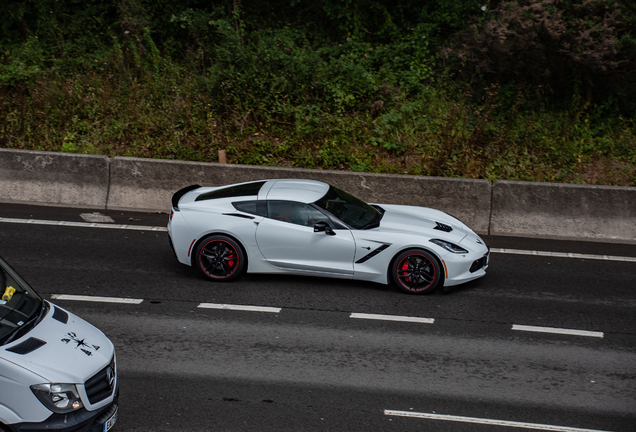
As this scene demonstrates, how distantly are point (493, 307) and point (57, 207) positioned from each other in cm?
820

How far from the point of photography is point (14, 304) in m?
4.75

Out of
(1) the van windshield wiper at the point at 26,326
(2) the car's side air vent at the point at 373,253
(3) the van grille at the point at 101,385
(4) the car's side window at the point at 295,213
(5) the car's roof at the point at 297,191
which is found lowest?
(3) the van grille at the point at 101,385

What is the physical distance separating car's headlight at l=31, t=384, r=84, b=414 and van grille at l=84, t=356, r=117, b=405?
114 millimetres

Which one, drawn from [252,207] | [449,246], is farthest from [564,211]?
[252,207]

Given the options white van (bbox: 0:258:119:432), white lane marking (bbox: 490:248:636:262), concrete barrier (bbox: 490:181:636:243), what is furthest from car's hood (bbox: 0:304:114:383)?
concrete barrier (bbox: 490:181:636:243)

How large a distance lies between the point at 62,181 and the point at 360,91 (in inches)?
271

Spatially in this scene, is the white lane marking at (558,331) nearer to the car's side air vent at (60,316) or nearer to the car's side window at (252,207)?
the car's side window at (252,207)

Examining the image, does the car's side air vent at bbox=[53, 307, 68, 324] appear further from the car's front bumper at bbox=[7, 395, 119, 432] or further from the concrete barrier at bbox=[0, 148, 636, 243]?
the concrete barrier at bbox=[0, 148, 636, 243]

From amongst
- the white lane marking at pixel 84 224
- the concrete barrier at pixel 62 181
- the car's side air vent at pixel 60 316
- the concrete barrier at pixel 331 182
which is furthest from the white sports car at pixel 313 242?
the concrete barrier at pixel 62 181

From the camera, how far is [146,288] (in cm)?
819

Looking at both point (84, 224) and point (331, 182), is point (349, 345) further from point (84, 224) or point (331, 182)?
point (84, 224)

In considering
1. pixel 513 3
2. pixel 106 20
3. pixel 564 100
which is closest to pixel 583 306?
pixel 564 100

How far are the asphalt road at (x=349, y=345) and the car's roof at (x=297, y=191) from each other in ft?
3.77

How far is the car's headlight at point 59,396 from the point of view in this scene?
410 centimetres
